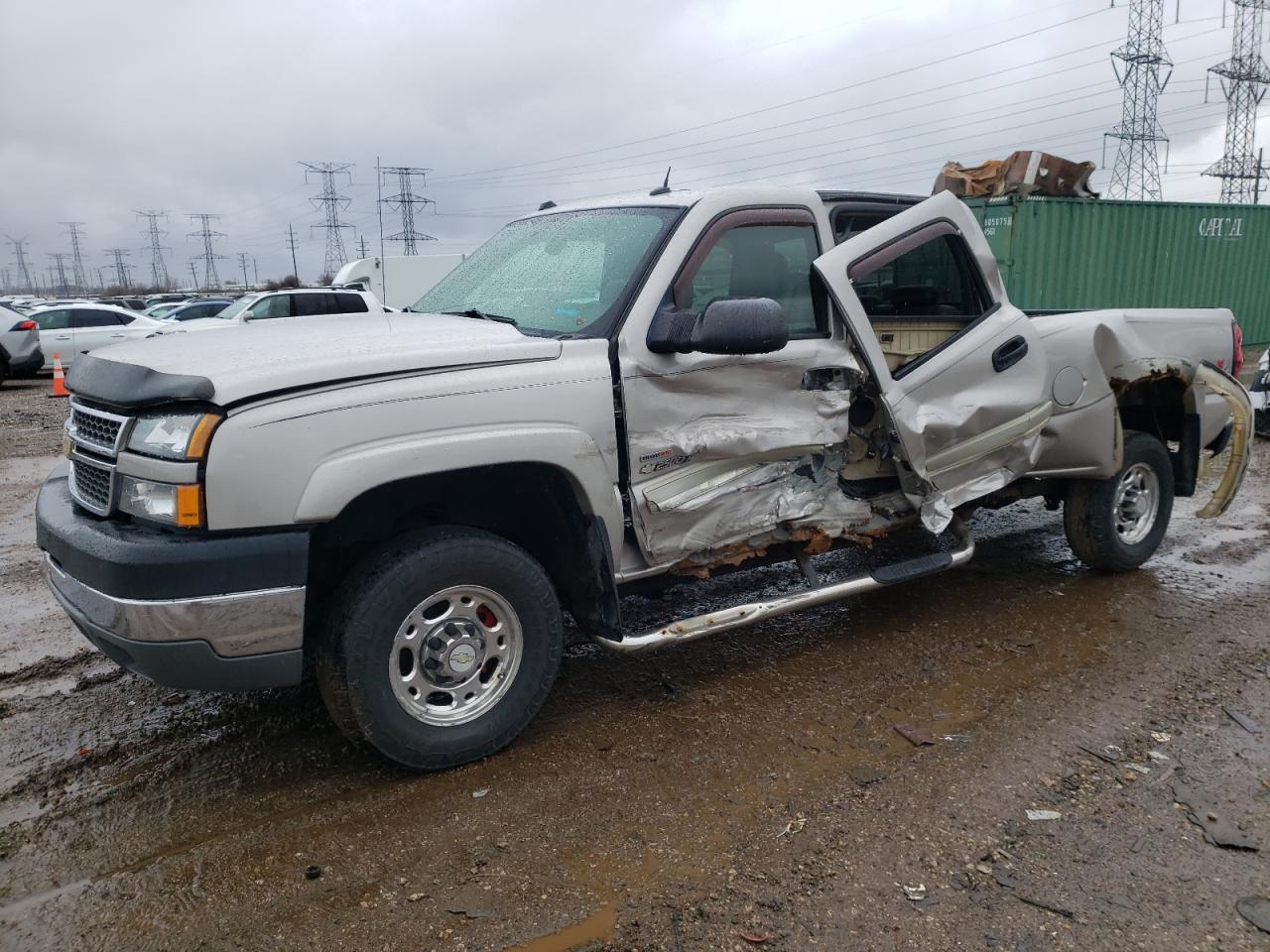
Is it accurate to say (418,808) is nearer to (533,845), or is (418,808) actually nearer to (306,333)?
(533,845)

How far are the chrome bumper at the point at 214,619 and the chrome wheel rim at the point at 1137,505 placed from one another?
4.60 m

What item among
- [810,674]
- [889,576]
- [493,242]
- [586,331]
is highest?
[493,242]

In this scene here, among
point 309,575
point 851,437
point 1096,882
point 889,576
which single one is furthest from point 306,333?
point 1096,882

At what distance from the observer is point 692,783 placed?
3.43 metres

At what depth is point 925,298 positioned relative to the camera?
4.84m

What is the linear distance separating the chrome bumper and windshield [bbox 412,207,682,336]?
1.46 meters

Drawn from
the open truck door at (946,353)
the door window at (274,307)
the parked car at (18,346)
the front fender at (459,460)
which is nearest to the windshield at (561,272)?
the front fender at (459,460)

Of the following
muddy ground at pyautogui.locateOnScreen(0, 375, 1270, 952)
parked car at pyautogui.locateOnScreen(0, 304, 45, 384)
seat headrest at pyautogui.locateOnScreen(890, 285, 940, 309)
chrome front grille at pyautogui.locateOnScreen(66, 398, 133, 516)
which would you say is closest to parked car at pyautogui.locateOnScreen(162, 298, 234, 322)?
parked car at pyautogui.locateOnScreen(0, 304, 45, 384)

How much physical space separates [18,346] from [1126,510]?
1867cm

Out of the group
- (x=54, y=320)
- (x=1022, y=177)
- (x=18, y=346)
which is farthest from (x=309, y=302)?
(x=1022, y=177)

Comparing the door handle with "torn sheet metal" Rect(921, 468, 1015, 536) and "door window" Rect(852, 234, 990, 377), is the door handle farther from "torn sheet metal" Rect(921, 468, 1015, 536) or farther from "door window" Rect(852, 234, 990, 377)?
"torn sheet metal" Rect(921, 468, 1015, 536)

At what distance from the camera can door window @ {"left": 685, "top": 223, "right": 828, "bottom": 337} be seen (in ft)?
13.0

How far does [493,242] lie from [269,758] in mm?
2624

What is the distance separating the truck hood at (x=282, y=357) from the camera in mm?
2953
